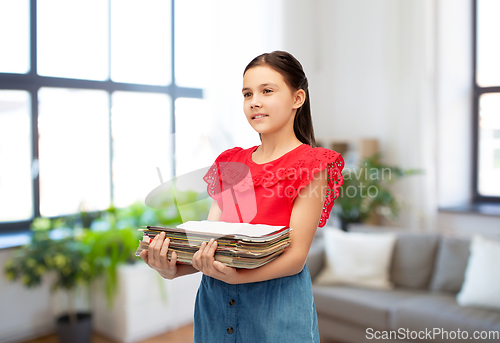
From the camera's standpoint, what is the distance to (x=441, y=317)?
2.16 metres

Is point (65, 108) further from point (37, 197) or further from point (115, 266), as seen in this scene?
point (115, 266)

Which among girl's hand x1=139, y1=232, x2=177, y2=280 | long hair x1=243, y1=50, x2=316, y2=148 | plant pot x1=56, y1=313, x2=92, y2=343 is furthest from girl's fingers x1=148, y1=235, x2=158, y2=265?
plant pot x1=56, y1=313, x2=92, y2=343

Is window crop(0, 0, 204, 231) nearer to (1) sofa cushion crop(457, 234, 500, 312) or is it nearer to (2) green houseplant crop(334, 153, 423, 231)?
(2) green houseplant crop(334, 153, 423, 231)

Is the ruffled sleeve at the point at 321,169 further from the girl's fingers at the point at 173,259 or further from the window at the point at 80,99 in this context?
the window at the point at 80,99

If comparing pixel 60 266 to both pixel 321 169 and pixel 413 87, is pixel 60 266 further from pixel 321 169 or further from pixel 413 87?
pixel 413 87

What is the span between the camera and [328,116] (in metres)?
4.47

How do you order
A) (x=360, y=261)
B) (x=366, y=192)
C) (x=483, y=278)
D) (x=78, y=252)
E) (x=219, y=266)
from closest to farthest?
(x=219, y=266)
(x=483, y=278)
(x=78, y=252)
(x=360, y=261)
(x=366, y=192)

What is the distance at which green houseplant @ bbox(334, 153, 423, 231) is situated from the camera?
361 cm

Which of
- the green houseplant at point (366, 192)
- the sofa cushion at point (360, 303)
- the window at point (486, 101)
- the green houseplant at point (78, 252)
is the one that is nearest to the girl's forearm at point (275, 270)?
the green houseplant at point (78, 252)

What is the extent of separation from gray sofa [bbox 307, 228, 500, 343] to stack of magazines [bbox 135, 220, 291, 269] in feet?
5.82

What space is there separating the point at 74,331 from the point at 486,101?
3.82m

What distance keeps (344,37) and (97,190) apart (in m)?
2.82

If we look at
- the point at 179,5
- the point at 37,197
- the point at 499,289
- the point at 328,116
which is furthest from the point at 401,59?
the point at 37,197

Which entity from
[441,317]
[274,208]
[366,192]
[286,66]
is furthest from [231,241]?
[366,192]
